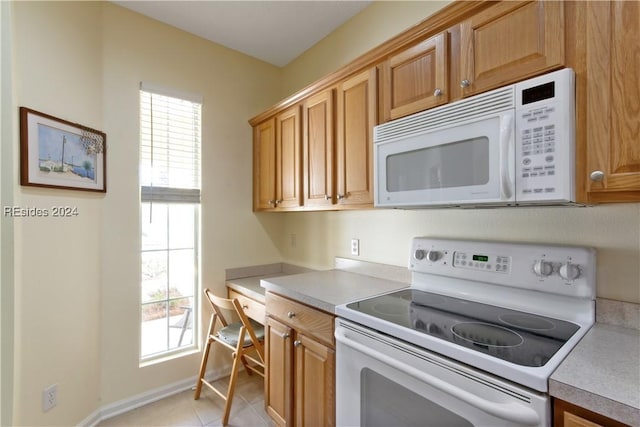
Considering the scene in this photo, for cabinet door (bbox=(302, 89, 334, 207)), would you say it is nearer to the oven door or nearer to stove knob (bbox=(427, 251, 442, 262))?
stove knob (bbox=(427, 251, 442, 262))

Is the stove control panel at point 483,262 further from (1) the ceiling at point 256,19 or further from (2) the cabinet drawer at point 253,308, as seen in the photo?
(1) the ceiling at point 256,19

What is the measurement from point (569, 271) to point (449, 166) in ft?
1.91

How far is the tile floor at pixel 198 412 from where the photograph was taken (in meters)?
1.91

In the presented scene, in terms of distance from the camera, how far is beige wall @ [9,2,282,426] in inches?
59.7

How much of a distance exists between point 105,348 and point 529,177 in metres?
2.53

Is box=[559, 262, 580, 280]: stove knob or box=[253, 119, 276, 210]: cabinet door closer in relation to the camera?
box=[559, 262, 580, 280]: stove knob

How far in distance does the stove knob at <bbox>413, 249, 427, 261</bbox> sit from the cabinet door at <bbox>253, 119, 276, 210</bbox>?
1217mm

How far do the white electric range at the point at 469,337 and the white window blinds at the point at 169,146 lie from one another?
166cm

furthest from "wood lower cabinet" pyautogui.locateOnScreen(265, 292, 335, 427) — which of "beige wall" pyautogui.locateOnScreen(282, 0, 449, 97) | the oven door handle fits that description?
"beige wall" pyautogui.locateOnScreen(282, 0, 449, 97)

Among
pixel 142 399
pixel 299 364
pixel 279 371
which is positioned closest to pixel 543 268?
pixel 299 364

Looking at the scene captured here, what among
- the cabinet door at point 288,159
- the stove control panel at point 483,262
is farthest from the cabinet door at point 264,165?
the stove control panel at point 483,262

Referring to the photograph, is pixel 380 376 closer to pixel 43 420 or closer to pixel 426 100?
pixel 426 100

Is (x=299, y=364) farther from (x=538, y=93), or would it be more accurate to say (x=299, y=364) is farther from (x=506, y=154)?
(x=538, y=93)

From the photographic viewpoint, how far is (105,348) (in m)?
1.97
